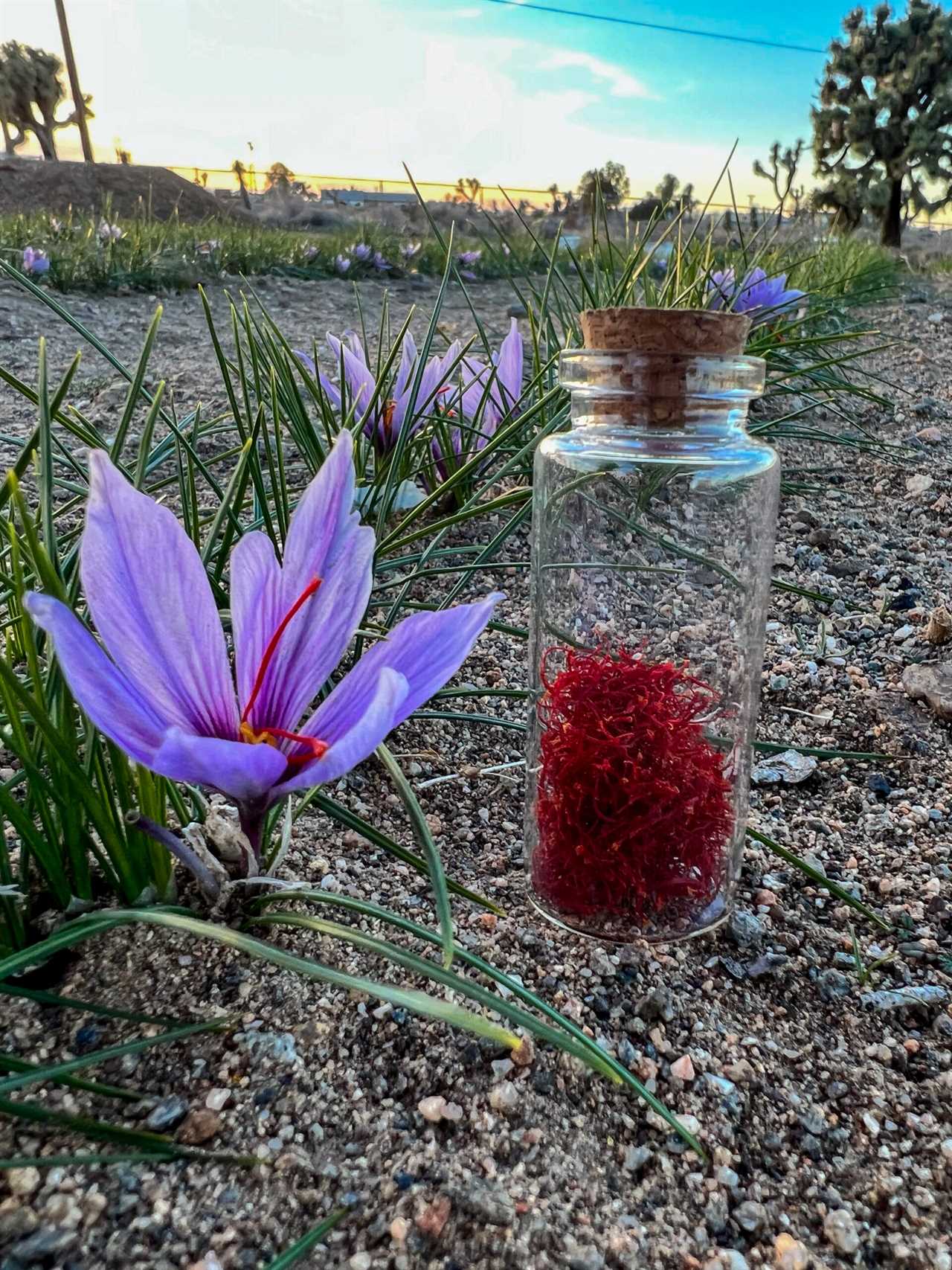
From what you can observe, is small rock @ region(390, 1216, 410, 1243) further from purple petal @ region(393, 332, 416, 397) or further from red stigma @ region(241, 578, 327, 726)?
purple petal @ region(393, 332, 416, 397)

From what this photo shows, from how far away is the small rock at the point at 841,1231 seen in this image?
0.52 metres

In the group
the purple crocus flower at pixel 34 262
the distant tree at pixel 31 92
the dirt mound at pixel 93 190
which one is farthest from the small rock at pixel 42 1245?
the distant tree at pixel 31 92

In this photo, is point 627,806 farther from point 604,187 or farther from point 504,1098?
point 604,187

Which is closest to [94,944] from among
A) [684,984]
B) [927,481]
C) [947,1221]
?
[684,984]

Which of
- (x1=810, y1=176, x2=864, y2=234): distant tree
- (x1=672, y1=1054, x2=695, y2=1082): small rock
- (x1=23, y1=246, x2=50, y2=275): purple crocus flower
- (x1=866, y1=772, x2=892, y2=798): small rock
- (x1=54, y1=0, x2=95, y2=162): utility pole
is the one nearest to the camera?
(x1=672, y1=1054, x2=695, y2=1082): small rock

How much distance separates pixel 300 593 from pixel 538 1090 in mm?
335

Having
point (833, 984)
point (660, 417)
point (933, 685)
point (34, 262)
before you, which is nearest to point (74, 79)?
point (34, 262)

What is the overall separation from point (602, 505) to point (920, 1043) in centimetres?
51

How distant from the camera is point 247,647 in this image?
52 cm

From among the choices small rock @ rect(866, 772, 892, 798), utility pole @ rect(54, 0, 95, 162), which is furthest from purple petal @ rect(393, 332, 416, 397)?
utility pole @ rect(54, 0, 95, 162)

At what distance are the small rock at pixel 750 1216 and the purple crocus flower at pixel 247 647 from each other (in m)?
0.34

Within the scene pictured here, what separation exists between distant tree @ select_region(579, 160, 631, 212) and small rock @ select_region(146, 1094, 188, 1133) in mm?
1339

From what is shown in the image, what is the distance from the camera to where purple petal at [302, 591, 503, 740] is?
0.46 meters

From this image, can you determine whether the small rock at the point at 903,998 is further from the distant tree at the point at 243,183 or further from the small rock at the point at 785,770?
the distant tree at the point at 243,183
